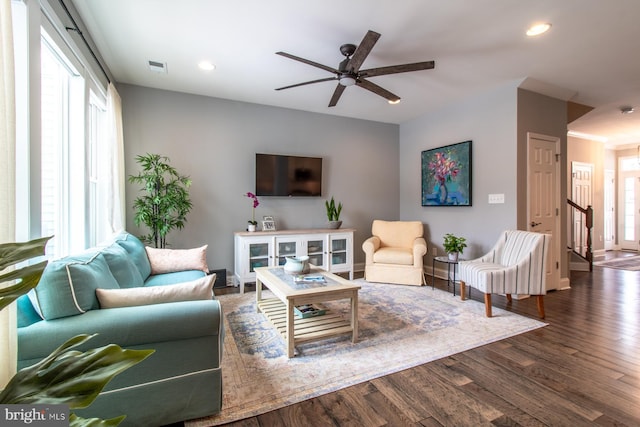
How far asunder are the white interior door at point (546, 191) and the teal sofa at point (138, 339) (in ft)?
13.2

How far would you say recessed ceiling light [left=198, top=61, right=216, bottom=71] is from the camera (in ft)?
10.5

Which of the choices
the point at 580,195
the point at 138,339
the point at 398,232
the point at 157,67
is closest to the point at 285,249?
the point at 398,232

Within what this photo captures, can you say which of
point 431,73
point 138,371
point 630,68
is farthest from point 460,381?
point 630,68

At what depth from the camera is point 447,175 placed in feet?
15.0

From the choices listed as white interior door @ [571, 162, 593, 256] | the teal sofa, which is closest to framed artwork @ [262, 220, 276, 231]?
the teal sofa

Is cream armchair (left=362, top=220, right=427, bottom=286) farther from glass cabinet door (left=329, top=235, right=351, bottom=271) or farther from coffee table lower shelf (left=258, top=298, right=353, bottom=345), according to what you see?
coffee table lower shelf (left=258, top=298, right=353, bottom=345)

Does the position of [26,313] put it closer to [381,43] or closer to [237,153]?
[381,43]

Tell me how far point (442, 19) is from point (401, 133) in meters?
3.22

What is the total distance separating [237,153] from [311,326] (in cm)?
289

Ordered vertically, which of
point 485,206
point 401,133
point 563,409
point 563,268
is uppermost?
point 401,133

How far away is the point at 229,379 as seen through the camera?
6.39 ft

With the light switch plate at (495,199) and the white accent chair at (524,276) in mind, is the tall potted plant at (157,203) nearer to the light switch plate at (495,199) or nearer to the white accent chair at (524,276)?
the white accent chair at (524,276)

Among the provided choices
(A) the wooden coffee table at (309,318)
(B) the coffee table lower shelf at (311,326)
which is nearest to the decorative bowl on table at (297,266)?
(A) the wooden coffee table at (309,318)

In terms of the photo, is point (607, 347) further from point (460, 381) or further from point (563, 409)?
point (460, 381)
